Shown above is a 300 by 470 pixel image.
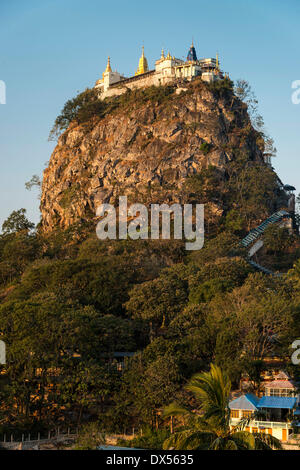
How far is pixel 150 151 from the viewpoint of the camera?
8194 centimetres

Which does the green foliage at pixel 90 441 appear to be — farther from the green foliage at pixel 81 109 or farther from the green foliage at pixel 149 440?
the green foliage at pixel 81 109

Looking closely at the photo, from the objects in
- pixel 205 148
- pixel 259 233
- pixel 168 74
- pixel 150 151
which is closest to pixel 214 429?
pixel 259 233

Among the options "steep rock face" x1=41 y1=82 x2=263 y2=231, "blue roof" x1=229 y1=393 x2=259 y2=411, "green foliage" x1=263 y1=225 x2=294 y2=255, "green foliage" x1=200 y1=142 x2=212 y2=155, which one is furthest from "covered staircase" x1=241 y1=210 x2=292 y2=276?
"blue roof" x1=229 y1=393 x2=259 y2=411

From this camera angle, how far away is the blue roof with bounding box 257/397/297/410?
121 ft

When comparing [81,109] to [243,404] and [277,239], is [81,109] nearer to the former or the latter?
[277,239]

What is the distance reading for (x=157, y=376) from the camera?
129ft

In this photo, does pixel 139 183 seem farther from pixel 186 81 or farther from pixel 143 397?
pixel 143 397

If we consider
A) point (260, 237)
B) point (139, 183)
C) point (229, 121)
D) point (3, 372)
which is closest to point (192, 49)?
point (229, 121)

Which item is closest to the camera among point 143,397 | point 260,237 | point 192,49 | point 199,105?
point 143,397

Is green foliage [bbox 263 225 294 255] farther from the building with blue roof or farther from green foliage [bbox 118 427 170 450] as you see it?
green foliage [bbox 118 427 170 450]

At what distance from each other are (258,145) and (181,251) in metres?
25.4

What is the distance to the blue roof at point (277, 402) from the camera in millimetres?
36781

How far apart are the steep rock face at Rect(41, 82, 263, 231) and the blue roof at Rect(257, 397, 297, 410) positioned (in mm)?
38585

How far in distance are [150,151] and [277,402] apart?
48.6 meters
